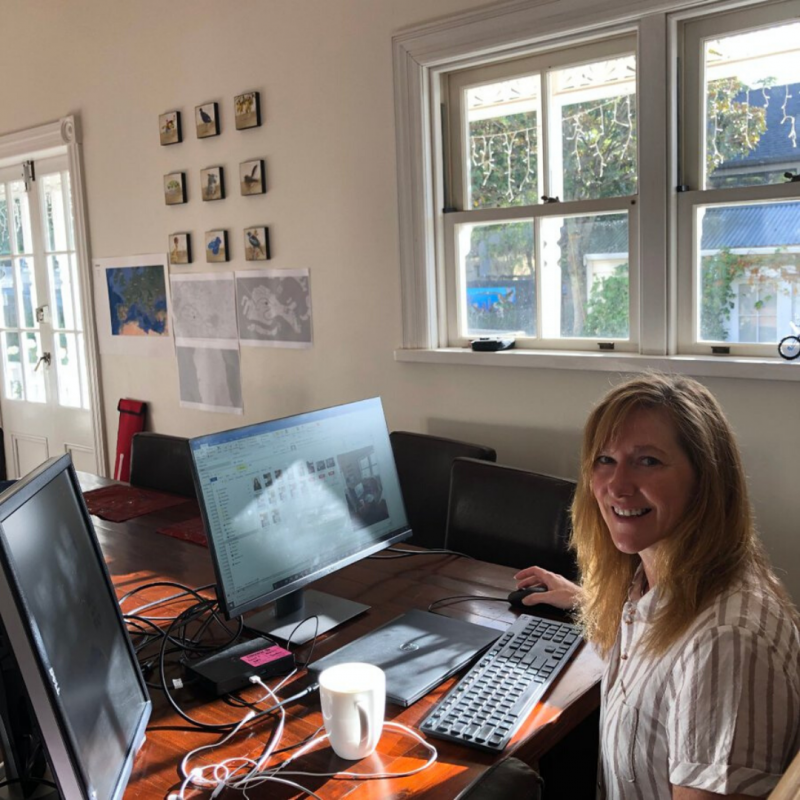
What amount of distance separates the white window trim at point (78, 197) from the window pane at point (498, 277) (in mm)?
2338

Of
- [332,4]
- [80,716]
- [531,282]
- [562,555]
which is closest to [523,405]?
[531,282]

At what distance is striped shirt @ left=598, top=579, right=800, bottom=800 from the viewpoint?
1.00 meters

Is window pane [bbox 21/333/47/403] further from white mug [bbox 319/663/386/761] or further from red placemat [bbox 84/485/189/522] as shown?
white mug [bbox 319/663/386/761]

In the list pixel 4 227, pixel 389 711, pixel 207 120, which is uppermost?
pixel 207 120

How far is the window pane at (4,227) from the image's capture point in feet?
16.5

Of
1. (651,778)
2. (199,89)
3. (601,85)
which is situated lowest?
(651,778)

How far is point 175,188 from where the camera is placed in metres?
3.93

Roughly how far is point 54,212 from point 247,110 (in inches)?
70.4

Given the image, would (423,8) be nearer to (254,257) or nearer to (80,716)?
(254,257)

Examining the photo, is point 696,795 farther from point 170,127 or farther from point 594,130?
point 170,127

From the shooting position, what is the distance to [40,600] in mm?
949

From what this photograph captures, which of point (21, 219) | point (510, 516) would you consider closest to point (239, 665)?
point (510, 516)

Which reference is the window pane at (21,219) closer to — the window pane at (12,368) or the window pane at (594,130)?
the window pane at (12,368)

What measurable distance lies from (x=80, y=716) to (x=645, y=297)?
2.14m
